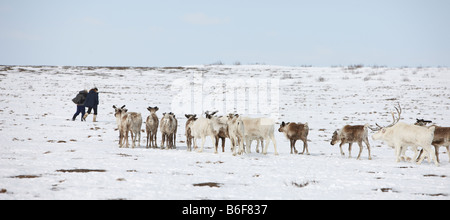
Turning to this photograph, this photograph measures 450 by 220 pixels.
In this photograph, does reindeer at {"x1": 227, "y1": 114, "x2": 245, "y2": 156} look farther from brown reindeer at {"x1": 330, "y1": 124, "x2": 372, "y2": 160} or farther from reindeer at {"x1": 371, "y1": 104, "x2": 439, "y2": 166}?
reindeer at {"x1": 371, "y1": 104, "x2": 439, "y2": 166}

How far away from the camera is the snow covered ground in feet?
26.2

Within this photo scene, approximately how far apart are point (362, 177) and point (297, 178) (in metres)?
1.72

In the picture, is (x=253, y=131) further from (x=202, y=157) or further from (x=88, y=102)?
(x=88, y=102)

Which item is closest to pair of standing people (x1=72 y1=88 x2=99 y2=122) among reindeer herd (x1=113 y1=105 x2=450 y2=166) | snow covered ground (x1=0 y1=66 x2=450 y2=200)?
snow covered ground (x1=0 y1=66 x2=450 y2=200)

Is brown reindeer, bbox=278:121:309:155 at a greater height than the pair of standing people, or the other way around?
the pair of standing people

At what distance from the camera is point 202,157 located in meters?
12.9

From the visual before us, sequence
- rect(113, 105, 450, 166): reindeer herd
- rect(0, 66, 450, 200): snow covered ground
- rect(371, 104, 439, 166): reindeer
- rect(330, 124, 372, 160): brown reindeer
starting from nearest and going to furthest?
rect(0, 66, 450, 200): snow covered ground
rect(371, 104, 439, 166): reindeer
rect(113, 105, 450, 166): reindeer herd
rect(330, 124, 372, 160): brown reindeer

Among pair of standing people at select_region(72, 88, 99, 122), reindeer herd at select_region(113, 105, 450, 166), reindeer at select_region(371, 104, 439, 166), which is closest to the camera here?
reindeer at select_region(371, 104, 439, 166)

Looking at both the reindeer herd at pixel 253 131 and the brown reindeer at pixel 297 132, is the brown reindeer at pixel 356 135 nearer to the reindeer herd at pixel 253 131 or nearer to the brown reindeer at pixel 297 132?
the reindeer herd at pixel 253 131

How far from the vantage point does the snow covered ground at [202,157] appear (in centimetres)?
800

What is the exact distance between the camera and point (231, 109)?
32.2 metres
